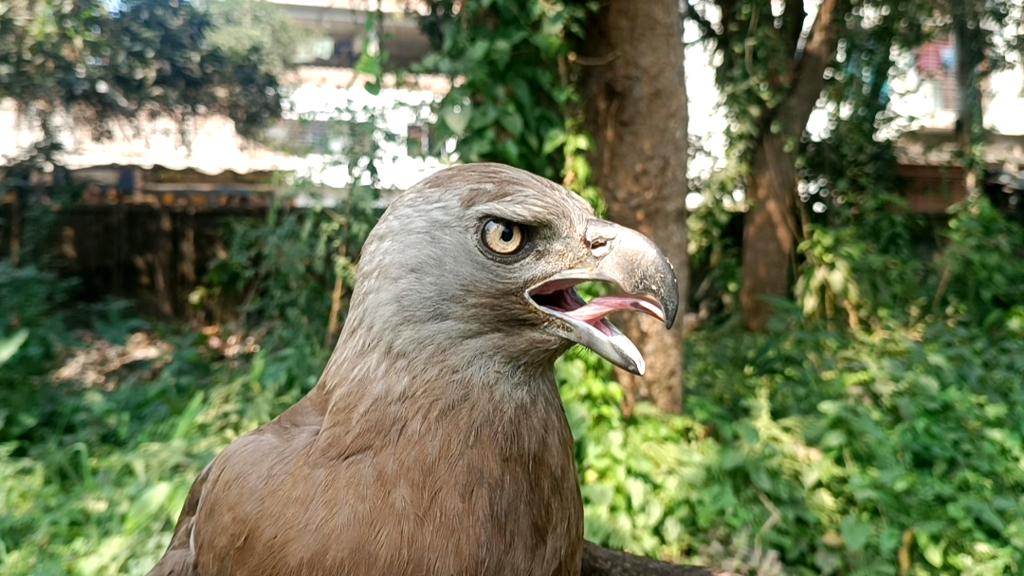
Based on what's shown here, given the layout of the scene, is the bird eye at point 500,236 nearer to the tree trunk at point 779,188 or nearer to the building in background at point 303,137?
the building in background at point 303,137

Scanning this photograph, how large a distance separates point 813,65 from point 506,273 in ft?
23.2

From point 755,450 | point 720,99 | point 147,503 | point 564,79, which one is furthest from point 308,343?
point 720,99

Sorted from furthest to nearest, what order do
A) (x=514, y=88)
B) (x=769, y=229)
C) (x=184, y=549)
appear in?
1. (x=769, y=229)
2. (x=514, y=88)
3. (x=184, y=549)

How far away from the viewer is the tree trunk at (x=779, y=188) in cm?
732

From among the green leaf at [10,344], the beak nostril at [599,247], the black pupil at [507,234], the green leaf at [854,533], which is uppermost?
the black pupil at [507,234]

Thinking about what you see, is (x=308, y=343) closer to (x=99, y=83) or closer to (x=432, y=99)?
(x=432, y=99)

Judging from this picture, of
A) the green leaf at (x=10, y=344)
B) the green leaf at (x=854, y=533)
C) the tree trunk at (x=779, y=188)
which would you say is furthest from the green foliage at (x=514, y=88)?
the tree trunk at (x=779, y=188)

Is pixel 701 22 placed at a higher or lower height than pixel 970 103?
higher

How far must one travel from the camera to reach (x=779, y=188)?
24.5 feet

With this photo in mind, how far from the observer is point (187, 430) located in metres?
3.82

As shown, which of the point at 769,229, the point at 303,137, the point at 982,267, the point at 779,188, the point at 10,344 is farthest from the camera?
the point at 769,229

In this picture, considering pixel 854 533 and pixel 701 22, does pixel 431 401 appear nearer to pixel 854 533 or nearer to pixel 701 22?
pixel 854 533

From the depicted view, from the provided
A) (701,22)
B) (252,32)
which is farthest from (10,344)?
(701,22)

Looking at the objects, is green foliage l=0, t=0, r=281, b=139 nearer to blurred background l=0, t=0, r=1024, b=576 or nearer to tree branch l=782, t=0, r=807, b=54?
blurred background l=0, t=0, r=1024, b=576
